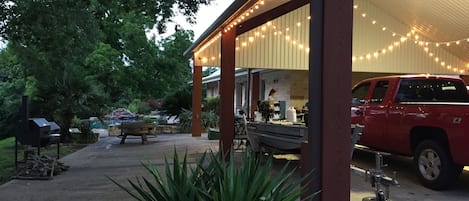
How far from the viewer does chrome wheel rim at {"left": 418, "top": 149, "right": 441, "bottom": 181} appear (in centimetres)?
711

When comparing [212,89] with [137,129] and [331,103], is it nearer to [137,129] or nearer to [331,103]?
[137,129]

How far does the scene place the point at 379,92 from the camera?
899 cm

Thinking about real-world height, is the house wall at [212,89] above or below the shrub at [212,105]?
above

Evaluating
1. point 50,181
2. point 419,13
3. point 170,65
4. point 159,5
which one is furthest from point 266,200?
point 170,65

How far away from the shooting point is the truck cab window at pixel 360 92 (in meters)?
9.55

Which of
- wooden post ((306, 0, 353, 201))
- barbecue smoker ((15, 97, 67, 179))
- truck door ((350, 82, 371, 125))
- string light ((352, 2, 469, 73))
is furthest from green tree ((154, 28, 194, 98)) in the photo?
wooden post ((306, 0, 353, 201))

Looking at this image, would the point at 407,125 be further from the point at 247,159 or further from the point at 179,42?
the point at 179,42

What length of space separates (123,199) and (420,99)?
225 inches

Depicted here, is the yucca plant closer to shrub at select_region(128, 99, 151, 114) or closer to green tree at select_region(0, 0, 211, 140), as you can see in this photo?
green tree at select_region(0, 0, 211, 140)

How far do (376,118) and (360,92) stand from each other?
1566mm

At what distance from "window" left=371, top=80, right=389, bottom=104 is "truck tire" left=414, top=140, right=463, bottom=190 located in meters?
1.51

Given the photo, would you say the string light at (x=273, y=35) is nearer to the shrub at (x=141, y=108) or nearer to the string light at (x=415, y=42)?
the string light at (x=415, y=42)

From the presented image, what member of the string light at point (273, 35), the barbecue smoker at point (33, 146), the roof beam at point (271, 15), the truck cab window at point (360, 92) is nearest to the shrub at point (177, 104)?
the string light at point (273, 35)

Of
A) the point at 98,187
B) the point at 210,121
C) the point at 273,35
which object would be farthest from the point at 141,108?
the point at 98,187
